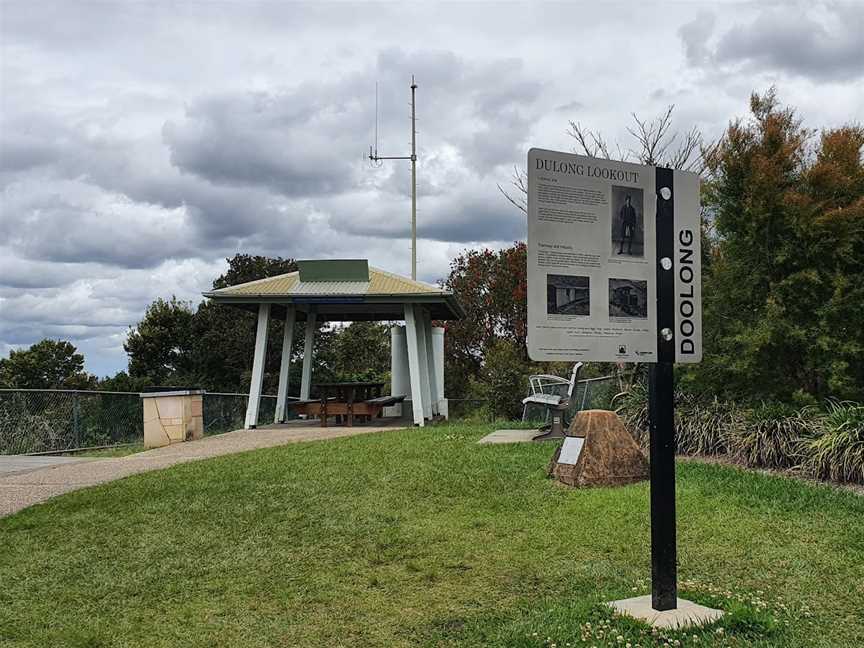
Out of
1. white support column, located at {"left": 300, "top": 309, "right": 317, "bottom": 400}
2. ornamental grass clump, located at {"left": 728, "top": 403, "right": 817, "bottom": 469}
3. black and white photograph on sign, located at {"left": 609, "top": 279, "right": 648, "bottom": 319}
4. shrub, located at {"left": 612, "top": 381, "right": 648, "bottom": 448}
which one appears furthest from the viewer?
white support column, located at {"left": 300, "top": 309, "right": 317, "bottom": 400}

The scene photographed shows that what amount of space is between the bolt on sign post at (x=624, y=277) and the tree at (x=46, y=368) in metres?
30.7

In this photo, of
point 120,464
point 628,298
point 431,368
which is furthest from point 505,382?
point 628,298

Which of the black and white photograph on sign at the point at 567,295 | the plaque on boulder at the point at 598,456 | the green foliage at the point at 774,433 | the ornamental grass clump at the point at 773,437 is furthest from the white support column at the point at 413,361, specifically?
the black and white photograph on sign at the point at 567,295

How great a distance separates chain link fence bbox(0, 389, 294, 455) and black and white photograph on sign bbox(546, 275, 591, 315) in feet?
44.5

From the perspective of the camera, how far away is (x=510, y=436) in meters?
12.8

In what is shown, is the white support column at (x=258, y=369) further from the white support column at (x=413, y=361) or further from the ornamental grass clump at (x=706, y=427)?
the ornamental grass clump at (x=706, y=427)

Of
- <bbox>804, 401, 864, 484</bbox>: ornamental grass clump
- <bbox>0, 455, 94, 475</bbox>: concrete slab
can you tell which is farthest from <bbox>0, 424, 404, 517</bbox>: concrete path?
<bbox>804, 401, 864, 484</bbox>: ornamental grass clump

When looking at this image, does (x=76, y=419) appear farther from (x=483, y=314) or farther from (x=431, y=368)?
(x=483, y=314)

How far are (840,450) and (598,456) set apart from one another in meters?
2.53

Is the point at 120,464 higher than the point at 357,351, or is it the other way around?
the point at 357,351

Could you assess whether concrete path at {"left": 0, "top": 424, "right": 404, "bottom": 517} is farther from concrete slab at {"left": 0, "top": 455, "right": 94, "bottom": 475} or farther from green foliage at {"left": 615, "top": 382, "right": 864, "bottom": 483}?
green foliage at {"left": 615, "top": 382, "right": 864, "bottom": 483}

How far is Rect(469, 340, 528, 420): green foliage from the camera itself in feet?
55.1

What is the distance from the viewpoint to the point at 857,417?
9.05m

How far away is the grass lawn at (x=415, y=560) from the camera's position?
191 inches
